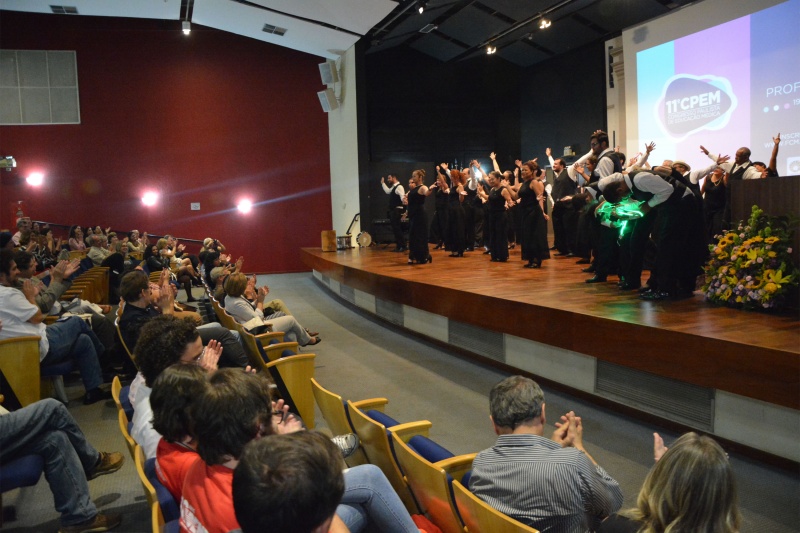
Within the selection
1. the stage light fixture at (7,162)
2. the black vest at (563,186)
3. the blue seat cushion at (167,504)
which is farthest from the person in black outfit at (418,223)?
the stage light fixture at (7,162)

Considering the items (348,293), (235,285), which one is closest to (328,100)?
(348,293)

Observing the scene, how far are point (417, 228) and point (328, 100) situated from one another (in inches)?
230

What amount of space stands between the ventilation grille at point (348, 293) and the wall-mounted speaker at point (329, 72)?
17.7 ft

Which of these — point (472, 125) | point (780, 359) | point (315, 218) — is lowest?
point (780, 359)

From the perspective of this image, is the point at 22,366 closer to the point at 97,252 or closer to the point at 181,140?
the point at 97,252

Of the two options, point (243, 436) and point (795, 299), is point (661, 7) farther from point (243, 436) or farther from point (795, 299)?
point (243, 436)

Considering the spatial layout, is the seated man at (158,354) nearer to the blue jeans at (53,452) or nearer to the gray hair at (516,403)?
the blue jeans at (53,452)

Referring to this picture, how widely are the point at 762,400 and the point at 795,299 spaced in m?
1.35

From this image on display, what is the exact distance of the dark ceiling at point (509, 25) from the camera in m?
10.2

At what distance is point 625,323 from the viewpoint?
12.0 ft

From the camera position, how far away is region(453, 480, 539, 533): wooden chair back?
1.53 m

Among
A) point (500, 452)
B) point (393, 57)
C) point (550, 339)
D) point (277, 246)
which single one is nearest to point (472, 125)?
point (393, 57)

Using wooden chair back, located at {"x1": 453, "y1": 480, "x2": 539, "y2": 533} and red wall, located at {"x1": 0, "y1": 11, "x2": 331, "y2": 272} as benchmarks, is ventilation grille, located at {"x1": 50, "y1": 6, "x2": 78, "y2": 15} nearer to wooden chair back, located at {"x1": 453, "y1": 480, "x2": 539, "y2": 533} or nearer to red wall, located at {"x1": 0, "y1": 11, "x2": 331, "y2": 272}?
red wall, located at {"x1": 0, "y1": 11, "x2": 331, "y2": 272}

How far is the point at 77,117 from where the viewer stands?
41.9ft
